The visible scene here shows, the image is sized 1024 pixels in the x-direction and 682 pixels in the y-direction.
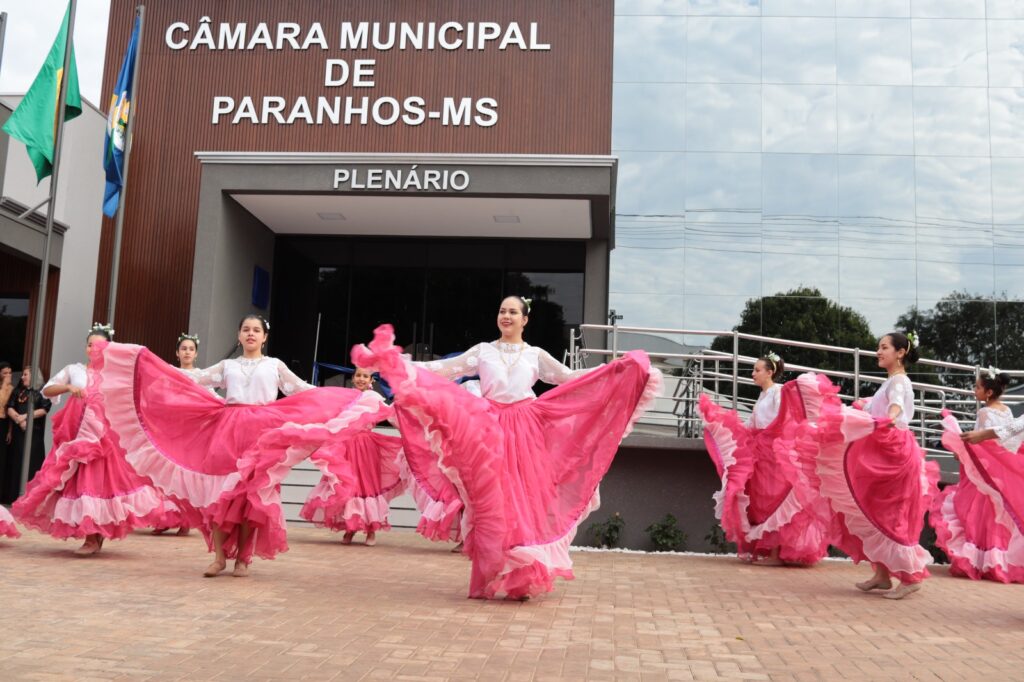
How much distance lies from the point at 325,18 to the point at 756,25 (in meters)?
7.72

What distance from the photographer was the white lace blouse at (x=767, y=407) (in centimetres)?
878

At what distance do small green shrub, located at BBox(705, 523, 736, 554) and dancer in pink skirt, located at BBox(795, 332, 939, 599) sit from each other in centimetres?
339

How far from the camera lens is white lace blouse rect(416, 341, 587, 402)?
6266mm

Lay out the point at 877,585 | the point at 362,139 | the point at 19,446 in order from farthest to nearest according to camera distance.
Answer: the point at 362,139 → the point at 19,446 → the point at 877,585

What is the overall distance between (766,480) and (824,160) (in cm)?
970

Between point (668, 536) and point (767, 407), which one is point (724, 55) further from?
point (668, 536)

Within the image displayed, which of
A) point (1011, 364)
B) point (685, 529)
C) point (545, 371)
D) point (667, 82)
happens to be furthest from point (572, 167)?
point (1011, 364)

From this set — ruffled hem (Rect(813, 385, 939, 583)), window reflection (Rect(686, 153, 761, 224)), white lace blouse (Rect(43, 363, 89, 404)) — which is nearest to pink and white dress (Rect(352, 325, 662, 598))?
ruffled hem (Rect(813, 385, 939, 583))

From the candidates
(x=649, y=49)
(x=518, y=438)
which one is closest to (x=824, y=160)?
(x=649, y=49)

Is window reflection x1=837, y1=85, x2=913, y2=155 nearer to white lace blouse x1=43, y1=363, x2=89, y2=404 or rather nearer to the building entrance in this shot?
the building entrance

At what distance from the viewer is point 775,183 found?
54.4ft

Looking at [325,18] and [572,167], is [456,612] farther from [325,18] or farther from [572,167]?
[325,18]

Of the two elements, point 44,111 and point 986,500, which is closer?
point 986,500

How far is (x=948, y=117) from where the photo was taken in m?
16.7
